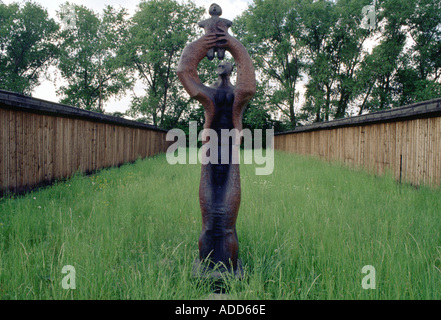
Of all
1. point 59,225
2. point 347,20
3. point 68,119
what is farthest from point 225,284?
point 347,20

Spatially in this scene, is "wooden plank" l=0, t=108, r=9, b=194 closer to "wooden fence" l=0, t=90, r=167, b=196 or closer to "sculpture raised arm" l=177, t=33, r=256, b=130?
"wooden fence" l=0, t=90, r=167, b=196

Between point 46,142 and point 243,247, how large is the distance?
586 centimetres

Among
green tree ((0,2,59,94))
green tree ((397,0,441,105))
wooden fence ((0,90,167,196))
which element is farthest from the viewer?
green tree ((0,2,59,94))

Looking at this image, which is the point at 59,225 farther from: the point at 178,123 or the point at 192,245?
the point at 178,123

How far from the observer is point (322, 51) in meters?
24.3

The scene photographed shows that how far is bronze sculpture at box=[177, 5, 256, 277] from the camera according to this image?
226 cm

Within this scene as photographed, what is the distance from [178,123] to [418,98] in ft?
70.3

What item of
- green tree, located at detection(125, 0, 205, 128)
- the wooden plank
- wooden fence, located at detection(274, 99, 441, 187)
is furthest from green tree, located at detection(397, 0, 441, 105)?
the wooden plank

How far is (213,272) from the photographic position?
2.16 m

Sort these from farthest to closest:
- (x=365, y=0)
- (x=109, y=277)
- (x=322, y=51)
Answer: (x=322, y=51) < (x=365, y=0) < (x=109, y=277)

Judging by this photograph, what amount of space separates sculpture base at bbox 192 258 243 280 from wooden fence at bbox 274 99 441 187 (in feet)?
18.2

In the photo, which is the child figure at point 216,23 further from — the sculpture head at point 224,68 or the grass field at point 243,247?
the grass field at point 243,247

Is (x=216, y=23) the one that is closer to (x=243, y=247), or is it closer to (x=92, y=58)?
(x=243, y=247)

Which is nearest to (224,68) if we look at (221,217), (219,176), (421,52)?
(219,176)
